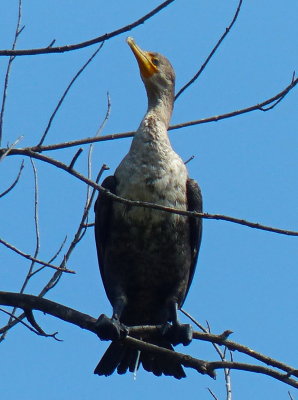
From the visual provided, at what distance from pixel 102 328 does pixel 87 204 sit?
2.11 feet

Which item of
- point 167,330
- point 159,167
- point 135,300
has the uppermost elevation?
point 159,167

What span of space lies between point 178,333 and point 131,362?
0.38 metres

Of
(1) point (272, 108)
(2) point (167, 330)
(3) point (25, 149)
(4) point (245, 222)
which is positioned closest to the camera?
(4) point (245, 222)

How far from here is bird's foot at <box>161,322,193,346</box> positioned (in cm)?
469

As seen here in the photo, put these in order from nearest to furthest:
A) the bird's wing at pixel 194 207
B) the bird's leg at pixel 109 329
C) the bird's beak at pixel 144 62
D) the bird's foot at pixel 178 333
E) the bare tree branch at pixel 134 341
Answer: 1. the bare tree branch at pixel 134 341
2. the bird's leg at pixel 109 329
3. the bird's foot at pixel 178 333
4. the bird's wing at pixel 194 207
5. the bird's beak at pixel 144 62

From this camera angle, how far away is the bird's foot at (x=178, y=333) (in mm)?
4688

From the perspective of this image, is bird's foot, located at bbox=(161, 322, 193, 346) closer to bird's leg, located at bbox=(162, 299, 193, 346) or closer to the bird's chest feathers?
bird's leg, located at bbox=(162, 299, 193, 346)

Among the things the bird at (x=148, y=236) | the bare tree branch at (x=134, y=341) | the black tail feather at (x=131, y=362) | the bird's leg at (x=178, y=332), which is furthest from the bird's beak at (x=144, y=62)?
the bare tree branch at (x=134, y=341)

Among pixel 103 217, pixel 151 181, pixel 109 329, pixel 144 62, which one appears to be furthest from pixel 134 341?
pixel 144 62

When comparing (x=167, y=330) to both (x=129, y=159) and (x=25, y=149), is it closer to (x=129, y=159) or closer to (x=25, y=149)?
(x=129, y=159)

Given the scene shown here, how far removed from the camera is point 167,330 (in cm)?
481

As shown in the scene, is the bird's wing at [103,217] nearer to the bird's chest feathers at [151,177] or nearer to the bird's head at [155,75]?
the bird's chest feathers at [151,177]

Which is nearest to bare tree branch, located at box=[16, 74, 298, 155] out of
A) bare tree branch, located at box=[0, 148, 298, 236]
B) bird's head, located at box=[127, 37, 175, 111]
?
bare tree branch, located at box=[0, 148, 298, 236]

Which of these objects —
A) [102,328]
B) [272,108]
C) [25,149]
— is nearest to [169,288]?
[102,328]
